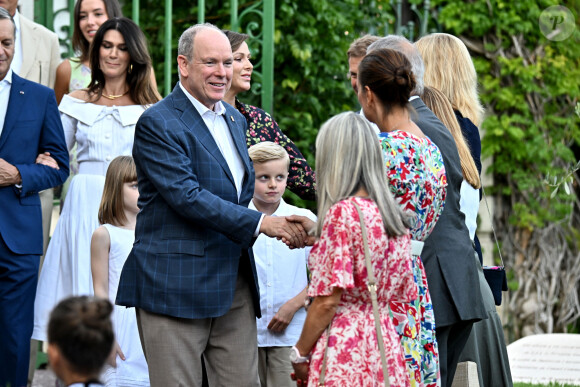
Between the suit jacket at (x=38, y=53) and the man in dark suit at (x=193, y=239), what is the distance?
7.06 ft

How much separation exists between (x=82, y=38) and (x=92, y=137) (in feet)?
3.07

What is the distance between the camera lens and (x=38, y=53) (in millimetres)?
6285

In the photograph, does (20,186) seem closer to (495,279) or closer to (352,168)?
(352,168)

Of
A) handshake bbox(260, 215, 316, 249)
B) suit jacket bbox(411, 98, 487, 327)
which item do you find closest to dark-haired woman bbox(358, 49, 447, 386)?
suit jacket bbox(411, 98, 487, 327)

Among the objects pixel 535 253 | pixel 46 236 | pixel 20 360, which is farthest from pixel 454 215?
pixel 535 253

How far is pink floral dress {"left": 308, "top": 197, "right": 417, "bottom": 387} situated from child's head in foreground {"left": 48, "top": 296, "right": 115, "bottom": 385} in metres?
0.97

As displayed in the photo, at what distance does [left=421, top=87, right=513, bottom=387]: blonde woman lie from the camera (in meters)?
4.72

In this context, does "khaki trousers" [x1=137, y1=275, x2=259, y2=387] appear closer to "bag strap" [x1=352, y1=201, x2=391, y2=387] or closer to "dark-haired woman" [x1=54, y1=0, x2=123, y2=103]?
"bag strap" [x1=352, y1=201, x2=391, y2=387]

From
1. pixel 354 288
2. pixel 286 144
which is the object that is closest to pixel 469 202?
pixel 286 144

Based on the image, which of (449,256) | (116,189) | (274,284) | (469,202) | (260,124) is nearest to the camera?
(449,256)

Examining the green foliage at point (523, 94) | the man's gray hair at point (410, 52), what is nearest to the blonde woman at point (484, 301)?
the man's gray hair at point (410, 52)

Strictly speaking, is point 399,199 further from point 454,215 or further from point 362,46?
point 362,46

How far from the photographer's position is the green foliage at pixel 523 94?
900cm

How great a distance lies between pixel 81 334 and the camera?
111 inches
